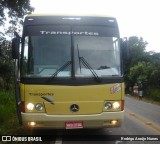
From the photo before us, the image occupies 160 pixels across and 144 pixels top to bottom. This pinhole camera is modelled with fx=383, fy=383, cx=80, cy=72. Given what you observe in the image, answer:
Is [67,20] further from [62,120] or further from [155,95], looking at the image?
[155,95]

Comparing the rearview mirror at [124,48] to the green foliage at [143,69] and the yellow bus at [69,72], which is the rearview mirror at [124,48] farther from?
the green foliage at [143,69]

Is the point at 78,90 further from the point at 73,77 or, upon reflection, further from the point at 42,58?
the point at 42,58

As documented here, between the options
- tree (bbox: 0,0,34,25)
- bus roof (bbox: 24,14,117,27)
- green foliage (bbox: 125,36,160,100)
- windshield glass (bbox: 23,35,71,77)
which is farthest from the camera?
green foliage (bbox: 125,36,160,100)

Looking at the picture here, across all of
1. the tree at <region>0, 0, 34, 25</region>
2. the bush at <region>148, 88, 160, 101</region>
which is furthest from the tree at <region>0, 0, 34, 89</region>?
the bush at <region>148, 88, 160, 101</region>

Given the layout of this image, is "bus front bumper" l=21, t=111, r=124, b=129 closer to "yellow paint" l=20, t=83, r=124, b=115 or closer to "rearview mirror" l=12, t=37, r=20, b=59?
"yellow paint" l=20, t=83, r=124, b=115

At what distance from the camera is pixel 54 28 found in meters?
10.2

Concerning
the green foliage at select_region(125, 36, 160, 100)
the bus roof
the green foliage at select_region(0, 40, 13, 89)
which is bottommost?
the green foliage at select_region(125, 36, 160, 100)

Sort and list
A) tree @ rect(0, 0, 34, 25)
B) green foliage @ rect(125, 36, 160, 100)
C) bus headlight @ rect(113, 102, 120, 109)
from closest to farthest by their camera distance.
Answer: bus headlight @ rect(113, 102, 120, 109), tree @ rect(0, 0, 34, 25), green foliage @ rect(125, 36, 160, 100)

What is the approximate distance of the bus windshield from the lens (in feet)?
32.2

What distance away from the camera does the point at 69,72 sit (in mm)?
9750

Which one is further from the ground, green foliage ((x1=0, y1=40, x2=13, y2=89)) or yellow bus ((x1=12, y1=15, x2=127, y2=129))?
yellow bus ((x1=12, y1=15, x2=127, y2=129))

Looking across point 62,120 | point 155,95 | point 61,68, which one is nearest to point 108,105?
point 62,120

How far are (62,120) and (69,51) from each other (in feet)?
5.86

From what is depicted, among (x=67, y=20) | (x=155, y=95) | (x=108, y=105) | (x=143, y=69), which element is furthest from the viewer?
(x=143, y=69)
